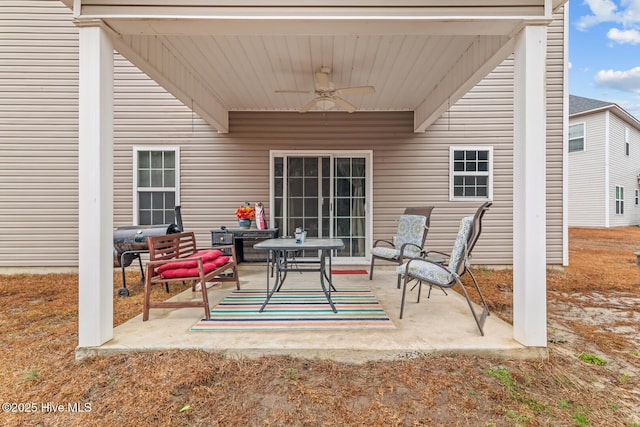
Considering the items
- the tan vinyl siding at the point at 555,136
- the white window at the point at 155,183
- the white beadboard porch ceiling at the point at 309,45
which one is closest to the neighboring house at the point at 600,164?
the tan vinyl siding at the point at 555,136

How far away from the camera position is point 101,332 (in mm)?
2457

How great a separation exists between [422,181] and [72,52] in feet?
21.6

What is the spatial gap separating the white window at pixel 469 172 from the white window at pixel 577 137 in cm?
1184

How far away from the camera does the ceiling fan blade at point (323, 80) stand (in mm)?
3741

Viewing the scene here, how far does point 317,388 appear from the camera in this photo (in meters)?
2.08

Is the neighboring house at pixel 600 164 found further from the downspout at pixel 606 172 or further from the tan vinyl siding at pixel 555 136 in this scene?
the tan vinyl siding at pixel 555 136

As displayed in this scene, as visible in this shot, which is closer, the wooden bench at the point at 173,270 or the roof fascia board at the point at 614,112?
the wooden bench at the point at 173,270

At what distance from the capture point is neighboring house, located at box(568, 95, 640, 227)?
13555mm

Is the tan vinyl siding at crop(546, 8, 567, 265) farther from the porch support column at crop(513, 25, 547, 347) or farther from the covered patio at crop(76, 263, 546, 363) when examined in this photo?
the porch support column at crop(513, 25, 547, 347)

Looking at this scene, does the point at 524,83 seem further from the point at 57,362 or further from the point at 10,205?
the point at 10,205

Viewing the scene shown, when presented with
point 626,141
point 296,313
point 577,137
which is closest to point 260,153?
point 296,313

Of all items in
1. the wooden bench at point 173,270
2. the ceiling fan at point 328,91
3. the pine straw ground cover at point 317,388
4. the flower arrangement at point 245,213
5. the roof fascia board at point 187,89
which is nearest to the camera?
the pine straw ground cover at point 317,388

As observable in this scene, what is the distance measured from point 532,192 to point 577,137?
1575 centimetres

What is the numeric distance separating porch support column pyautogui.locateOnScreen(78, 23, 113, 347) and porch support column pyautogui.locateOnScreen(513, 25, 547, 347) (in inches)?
126
